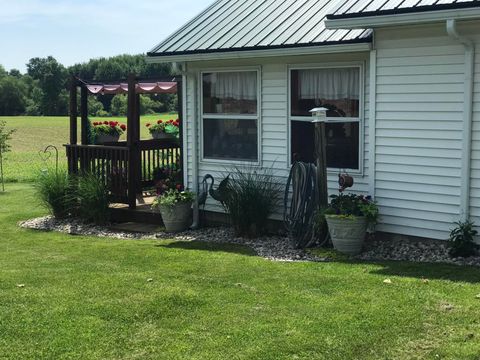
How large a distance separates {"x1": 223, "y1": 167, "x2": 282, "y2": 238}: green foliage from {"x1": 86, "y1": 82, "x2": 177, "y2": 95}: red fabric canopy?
11.7 ft

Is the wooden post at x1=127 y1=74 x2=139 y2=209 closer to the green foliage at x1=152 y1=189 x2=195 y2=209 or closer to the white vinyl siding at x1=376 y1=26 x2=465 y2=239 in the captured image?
the green foliage at x1=152 y1=189 x2=195 y2=209

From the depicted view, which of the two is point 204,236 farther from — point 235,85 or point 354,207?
point 354,207

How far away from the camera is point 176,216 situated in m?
10.0

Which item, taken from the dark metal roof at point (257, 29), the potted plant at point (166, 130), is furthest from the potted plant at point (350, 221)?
the potted plant at point (166, 130)

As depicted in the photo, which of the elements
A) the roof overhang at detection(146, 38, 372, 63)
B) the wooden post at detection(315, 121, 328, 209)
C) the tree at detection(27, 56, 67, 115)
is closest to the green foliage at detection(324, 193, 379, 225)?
the wooden post at detection(315, 121, 328, 209)

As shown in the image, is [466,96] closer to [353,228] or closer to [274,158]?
[353,228]

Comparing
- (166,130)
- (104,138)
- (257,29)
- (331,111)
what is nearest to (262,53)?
(257,29)

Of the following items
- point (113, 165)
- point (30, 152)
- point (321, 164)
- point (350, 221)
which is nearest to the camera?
point (350, 221)

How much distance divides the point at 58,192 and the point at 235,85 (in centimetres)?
403

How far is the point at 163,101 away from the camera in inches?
2186

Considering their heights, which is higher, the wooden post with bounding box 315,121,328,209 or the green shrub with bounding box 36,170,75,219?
the wooden post with bounding box 315,121,328,209

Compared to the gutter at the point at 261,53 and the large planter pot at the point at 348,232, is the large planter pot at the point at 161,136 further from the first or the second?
the large planter pot at the point at 348,232

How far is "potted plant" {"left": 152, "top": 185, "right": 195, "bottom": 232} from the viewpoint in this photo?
392 inches

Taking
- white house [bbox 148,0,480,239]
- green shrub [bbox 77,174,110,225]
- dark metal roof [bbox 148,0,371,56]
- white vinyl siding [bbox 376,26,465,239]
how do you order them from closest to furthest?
white house [bbox 148,0,480,239], white vinyl siding [bbox 376,26,465,239], dark metal roof [bbox 148,0,371,56], green shrub [bbox 77,174,110,225]
